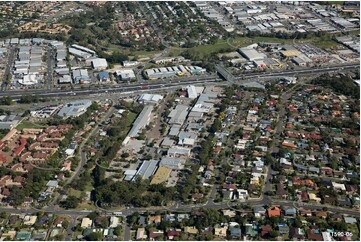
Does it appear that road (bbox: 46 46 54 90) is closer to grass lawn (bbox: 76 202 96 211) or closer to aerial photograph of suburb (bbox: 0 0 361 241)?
aerial photograph of suburb (bbox: 0 0 361 241)

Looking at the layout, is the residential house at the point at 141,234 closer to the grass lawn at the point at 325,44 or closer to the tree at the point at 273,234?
the tree at the point at 273,234

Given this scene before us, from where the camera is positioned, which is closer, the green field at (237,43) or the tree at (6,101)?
the tree at (6,101)

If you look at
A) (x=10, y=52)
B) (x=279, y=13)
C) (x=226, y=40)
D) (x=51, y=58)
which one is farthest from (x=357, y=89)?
(x=10, y=52)

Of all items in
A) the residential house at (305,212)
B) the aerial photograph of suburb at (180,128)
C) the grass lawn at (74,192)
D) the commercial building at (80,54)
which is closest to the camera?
the aerial photograph of suburb at (180,128)

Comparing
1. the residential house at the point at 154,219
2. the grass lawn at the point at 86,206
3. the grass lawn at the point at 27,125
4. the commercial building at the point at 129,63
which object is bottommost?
the commercial building at the point at 129,63

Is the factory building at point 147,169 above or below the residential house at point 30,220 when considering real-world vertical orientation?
below

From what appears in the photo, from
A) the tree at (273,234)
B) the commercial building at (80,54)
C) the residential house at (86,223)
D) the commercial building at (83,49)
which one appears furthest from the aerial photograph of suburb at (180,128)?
the commercial building at (83,49)

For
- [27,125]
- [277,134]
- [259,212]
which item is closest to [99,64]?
[27,125]
